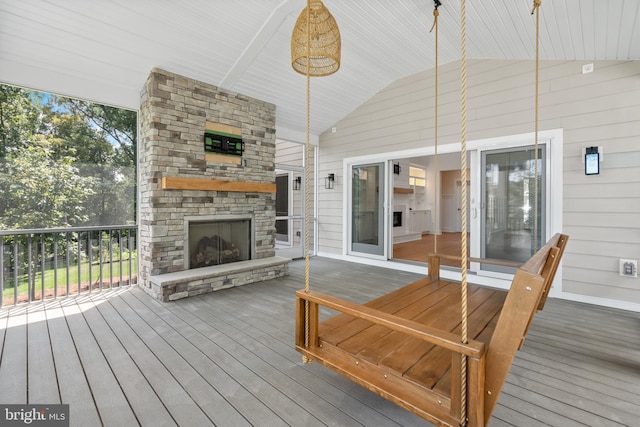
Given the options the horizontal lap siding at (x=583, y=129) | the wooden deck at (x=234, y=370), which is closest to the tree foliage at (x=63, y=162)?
the wooden deck at (x=234, y=370)

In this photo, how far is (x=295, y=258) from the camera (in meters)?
6.43

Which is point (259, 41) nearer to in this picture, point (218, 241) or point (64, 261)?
point (218, 241)

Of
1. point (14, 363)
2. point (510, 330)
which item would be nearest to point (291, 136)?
point (14, 363)

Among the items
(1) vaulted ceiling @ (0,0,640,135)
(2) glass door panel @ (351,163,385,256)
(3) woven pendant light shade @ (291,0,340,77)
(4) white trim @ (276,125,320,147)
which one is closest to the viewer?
(3) woven pendant light shade @ (291,0,340,77)

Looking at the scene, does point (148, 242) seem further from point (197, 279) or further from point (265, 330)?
point (265, 330)

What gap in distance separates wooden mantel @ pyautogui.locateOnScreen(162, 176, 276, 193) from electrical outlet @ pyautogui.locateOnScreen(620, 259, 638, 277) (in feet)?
15.4

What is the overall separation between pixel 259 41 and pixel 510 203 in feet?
13.4

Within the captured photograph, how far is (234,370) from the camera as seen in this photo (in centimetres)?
213

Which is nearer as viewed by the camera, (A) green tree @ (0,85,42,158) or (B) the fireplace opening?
(A) green tree @ (0,85,42,158)

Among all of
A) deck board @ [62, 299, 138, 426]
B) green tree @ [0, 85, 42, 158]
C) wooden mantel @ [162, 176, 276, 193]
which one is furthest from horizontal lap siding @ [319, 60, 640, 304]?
green tree @ [0, 85, 42, 158]

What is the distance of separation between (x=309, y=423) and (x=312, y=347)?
379 mm

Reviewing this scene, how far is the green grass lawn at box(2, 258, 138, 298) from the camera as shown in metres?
3.42

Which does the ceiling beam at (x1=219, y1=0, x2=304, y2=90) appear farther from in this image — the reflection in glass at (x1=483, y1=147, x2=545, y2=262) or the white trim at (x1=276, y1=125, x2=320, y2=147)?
the reflection in glass at (x1=483, y1=147, x2=545, y2=262)

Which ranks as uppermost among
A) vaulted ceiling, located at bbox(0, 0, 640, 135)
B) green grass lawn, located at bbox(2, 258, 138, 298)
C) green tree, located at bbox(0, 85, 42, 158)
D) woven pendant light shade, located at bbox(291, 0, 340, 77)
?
vaulted ceiling, located at bbox(0, 0, 640, 135)
